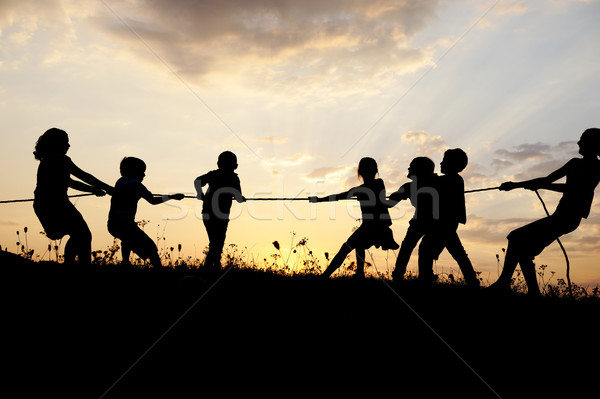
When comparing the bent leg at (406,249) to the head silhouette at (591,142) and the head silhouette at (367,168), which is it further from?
the head silhouette at (591,142)

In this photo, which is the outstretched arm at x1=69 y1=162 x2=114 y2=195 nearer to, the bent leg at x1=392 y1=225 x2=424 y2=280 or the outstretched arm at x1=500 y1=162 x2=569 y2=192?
the bent leg at x1=392 y1=225 x2=424 y2=280

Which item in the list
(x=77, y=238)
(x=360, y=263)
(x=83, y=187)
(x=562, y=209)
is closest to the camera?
(x=562, y=209)

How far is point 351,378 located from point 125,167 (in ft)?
19.3

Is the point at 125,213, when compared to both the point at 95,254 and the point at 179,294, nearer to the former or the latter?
the point at 95,254

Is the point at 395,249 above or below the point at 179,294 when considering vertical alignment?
above

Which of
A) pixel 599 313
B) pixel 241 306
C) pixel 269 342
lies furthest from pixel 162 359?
pixel 599 313

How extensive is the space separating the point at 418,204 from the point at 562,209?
2.17 metres

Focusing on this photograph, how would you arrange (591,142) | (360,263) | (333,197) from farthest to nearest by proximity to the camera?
(333,197) → (360,263) → (591,142)

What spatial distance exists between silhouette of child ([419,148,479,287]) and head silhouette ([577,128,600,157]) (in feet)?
6.12

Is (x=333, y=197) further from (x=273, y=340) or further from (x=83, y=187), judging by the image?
(x=273, y=340)

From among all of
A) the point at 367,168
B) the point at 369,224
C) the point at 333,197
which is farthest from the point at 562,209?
the point at 333,197

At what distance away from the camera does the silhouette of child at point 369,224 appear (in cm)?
802

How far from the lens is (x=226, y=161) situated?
28.3 ft

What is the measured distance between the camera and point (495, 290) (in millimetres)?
7004
